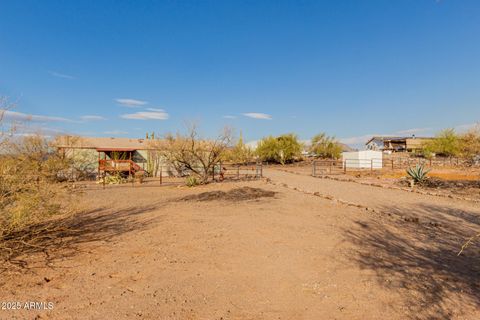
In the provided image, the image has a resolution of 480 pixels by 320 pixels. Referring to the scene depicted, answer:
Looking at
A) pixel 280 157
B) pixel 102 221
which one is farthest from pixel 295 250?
pixel 280 157

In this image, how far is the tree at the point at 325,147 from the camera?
44750 millimetres

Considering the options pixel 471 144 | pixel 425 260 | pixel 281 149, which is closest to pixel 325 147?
pixel 281 149

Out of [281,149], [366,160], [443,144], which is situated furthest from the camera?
[443,144]

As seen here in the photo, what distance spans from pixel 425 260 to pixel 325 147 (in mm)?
41750

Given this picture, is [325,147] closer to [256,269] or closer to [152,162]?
[152,162]

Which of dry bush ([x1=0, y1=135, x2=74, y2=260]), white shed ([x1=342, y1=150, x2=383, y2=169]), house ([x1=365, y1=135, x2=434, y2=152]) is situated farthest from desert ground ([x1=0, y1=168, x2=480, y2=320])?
house ([x1=365, y1=135, x2=434, y2=152])

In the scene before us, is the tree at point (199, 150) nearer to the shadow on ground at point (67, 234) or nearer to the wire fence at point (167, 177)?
the wire fence at point (167, 177)

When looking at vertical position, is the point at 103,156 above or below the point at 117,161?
above

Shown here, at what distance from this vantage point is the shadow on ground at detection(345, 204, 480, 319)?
3.67m

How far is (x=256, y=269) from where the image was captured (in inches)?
186

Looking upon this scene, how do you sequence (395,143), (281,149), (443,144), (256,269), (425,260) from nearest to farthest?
(256,269), (425,260), (281,149), (443,144), (395,143)

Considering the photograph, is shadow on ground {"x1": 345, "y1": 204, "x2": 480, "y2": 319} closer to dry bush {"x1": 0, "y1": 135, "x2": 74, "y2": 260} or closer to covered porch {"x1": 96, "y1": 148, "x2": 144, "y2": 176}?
dry bush {"x1": 0, "y1": 135, "x2": 74, "y2": 260}

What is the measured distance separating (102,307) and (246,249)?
9.56 ft

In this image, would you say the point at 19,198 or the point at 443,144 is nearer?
the point at 19,198
